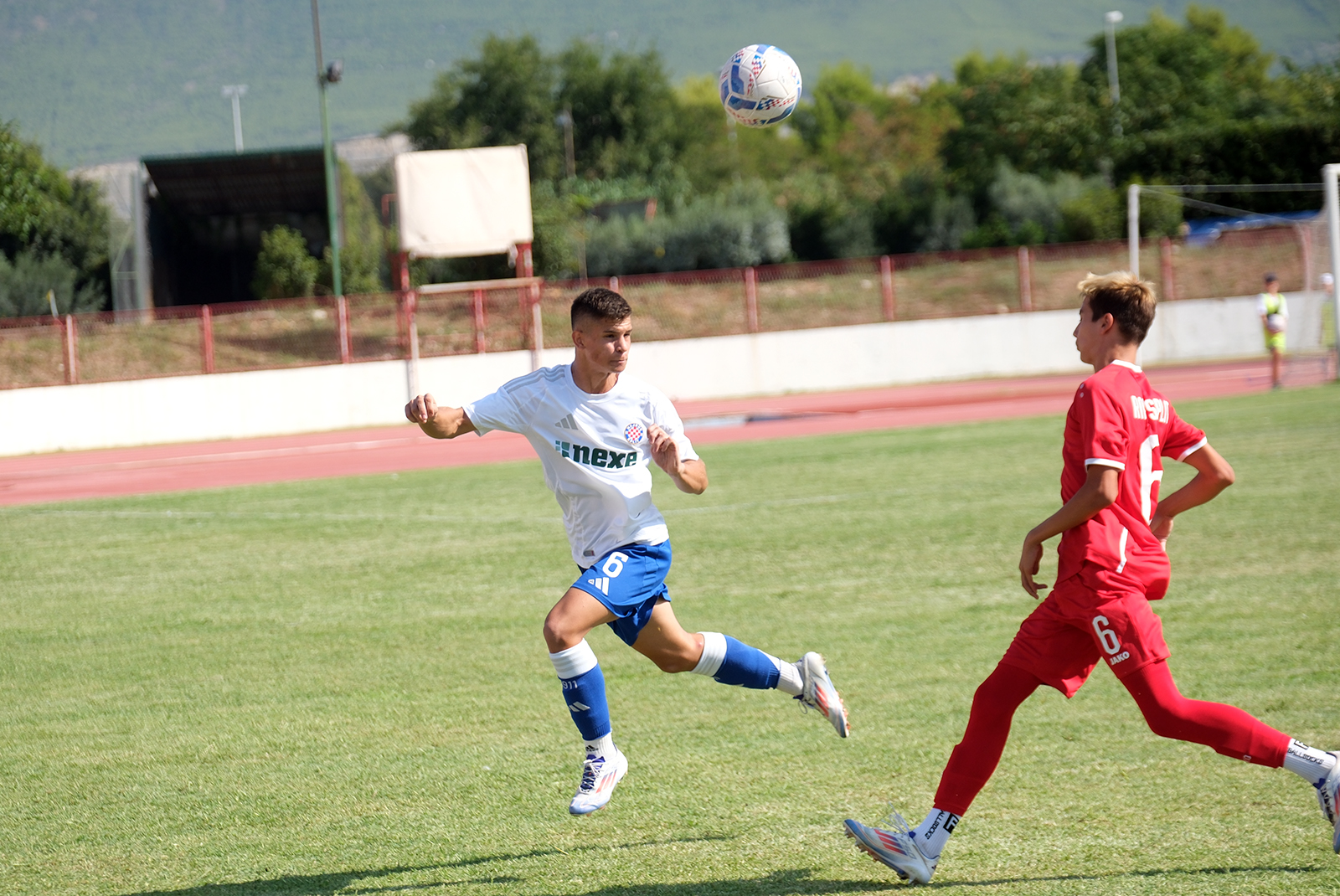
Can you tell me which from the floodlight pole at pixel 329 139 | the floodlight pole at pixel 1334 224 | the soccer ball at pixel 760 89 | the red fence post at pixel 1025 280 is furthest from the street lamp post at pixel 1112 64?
→ the soccer ball at pixel 760 89

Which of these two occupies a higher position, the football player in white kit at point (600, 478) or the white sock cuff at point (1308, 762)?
the football player in white kit at point (600, 478)

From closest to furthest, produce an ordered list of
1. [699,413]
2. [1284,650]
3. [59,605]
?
1. [1284,650]
2. [59,605]
3. [699,413]

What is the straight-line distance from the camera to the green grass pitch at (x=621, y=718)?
173 inches

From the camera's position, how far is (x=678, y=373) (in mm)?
30531

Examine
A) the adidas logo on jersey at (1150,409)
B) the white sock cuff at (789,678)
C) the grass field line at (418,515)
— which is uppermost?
the adidas logo on jersey at (1150,409)

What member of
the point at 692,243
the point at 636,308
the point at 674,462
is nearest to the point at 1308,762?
the point at 674,462

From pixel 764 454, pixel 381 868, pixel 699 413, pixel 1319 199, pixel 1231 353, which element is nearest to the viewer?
pixel 381 868

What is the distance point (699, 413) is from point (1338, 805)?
22455 millimetres

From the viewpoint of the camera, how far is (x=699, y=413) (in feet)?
86.1

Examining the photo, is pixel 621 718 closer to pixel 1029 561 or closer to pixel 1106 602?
pixel 1029 561

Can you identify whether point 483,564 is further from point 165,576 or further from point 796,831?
point 796,831

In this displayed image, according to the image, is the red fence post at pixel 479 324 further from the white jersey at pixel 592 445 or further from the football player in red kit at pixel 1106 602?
the football player in red kit at pixel 1106 602

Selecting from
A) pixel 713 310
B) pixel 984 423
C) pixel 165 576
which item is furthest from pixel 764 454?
pixel 713 310

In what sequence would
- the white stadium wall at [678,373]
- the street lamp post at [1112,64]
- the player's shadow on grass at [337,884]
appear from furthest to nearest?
1. the street lamp post at [1112,64]
2. the white stadium wall at [678,373]
3. the player's shadow on grass at [337,884]
